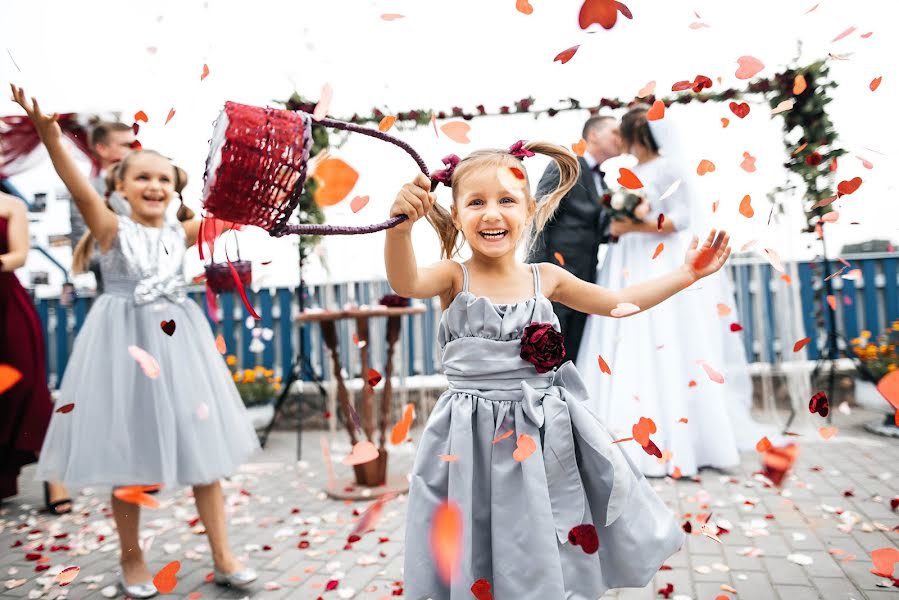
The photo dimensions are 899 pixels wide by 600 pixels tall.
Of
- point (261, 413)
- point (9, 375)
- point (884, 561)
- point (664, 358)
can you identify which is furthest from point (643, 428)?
point (261, 413)

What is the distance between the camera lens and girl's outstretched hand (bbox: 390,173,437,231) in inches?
57.1

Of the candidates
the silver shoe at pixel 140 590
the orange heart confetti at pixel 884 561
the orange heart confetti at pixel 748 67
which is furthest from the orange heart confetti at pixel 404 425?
the orange heart confetti at pixel 884 561

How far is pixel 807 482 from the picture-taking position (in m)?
3.66

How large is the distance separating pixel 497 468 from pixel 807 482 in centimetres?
287

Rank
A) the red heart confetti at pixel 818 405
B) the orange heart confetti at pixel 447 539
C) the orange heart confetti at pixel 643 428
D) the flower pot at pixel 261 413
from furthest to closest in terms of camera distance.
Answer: the flower pot at pixel 261 413 → the orange heart confetti at pixel 643 428 → the red heart confetti at pixel 818 405 → the orange heart confetti at pixel 447 539

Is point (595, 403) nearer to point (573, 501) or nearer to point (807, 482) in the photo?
point (807, 482)

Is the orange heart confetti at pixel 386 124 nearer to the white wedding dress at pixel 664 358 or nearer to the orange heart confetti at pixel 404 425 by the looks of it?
the orange heart confetti at pixel 404 425

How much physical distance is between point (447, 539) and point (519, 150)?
1046 millimetres

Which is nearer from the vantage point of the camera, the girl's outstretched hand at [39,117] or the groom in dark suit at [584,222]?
the girl's outstretched hand at [39,117]

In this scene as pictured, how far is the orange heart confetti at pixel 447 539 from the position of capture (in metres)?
1.57

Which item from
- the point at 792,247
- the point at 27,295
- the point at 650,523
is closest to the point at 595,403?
the point at 650,523

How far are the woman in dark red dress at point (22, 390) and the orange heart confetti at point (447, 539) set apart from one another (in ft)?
10.2

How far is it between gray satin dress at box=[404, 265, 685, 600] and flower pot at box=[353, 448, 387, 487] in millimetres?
2333

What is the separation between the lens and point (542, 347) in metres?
1.66
